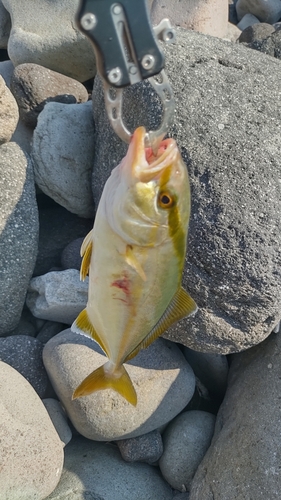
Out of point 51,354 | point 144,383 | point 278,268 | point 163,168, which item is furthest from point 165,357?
point 163,168

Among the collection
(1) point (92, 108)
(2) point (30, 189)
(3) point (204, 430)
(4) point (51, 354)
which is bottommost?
(3) point (204, 430)

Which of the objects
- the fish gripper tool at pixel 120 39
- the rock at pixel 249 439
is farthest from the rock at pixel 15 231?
the fish gripper tool at pixel 120 39

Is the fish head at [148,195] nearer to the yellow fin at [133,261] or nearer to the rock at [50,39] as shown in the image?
the yellow fin at [133,261]

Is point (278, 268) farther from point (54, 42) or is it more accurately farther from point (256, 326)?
point (54, 42)

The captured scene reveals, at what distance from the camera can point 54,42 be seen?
452cm

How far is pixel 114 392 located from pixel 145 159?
209 cm

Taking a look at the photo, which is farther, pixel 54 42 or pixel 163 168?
pixel 54 42

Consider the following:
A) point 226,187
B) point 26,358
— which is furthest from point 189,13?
point 26,358

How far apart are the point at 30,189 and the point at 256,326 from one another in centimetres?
186

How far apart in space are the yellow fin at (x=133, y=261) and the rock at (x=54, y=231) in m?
2.44

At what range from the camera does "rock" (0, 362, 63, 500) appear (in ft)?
9.56

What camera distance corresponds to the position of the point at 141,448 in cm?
343

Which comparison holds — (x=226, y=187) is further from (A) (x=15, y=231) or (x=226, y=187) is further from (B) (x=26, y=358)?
(B) (x=26, y=358)

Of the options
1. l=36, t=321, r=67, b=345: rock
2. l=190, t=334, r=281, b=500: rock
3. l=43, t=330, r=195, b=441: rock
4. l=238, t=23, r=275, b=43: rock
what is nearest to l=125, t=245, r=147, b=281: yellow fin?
l=43, t=330, r=195, b=441: rock
